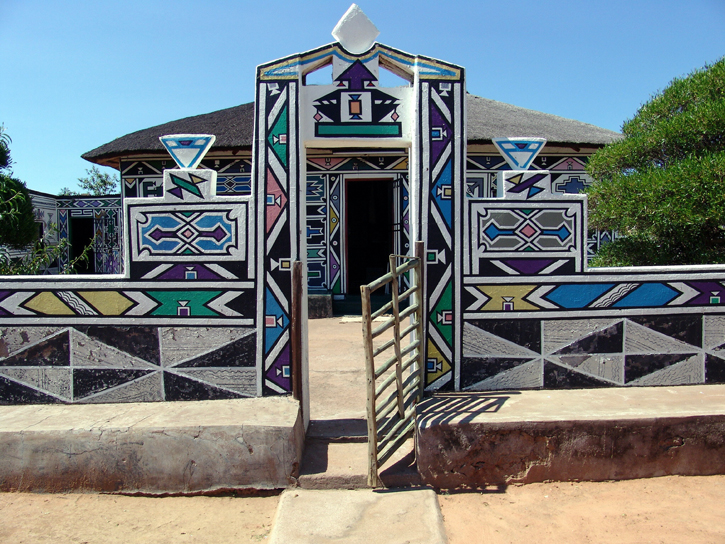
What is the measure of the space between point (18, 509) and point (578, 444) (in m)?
3.78

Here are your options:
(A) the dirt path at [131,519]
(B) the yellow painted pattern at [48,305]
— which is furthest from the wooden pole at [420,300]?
(B) the yellow painted pattern at [48,305]

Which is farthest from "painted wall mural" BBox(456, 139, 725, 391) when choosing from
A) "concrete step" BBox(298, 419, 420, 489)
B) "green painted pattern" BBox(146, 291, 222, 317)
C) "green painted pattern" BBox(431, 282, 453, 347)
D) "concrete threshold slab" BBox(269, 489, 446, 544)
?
"green painted pattern" BBox(146, 291, 222, 317)

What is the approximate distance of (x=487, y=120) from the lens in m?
10.2

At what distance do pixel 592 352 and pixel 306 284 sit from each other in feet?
7.86

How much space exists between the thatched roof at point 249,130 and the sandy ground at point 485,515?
6.47 metres

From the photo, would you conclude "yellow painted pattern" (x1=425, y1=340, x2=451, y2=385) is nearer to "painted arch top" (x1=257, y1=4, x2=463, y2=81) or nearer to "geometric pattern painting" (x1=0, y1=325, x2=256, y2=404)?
"geometric pattern painting" (x1=0, y1=325, x2=256, y2=404)

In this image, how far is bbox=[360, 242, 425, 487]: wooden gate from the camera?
330 centimetres

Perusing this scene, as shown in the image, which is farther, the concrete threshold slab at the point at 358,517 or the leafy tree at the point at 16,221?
the leafy tree at the point at 16,221

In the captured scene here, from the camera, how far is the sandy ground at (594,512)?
2.99 m

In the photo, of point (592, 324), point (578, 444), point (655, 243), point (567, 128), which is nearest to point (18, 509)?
point (578, 444)

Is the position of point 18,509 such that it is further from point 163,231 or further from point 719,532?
point 719,532

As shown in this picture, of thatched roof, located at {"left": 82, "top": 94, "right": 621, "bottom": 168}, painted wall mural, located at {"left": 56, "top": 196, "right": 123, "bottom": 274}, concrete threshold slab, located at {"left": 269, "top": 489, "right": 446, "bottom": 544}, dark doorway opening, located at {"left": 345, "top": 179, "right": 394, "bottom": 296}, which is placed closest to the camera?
concrete threshold slab, located at {"left": 269, "top": 489, "right": 446, "bottom": 544}

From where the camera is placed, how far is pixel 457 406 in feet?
12.2

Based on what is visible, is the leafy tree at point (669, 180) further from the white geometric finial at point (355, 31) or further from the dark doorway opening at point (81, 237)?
the dark doorway opening at point (81, 237)
